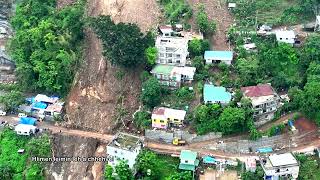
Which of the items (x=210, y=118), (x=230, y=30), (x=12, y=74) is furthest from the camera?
(x=12, y=74)

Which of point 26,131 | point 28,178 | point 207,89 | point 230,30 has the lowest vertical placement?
point 28,178

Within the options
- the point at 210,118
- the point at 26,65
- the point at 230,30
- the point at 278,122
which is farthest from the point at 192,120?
the point at 26,65

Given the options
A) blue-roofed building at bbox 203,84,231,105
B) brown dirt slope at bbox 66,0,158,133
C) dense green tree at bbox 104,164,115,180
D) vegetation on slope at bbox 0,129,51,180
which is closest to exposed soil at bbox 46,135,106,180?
vegetation on slope at bbox 0,129,51,180

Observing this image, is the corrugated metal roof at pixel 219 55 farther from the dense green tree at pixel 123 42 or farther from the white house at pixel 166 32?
the dense green tree at pixel 123 42

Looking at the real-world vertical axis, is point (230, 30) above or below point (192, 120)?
above

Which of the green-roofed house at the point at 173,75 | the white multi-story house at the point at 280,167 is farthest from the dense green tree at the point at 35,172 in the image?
the white multi-story house at the point at 280,167

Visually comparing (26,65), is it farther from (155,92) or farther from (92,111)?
(155,92)

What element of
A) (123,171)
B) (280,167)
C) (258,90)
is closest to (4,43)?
(123,171)
